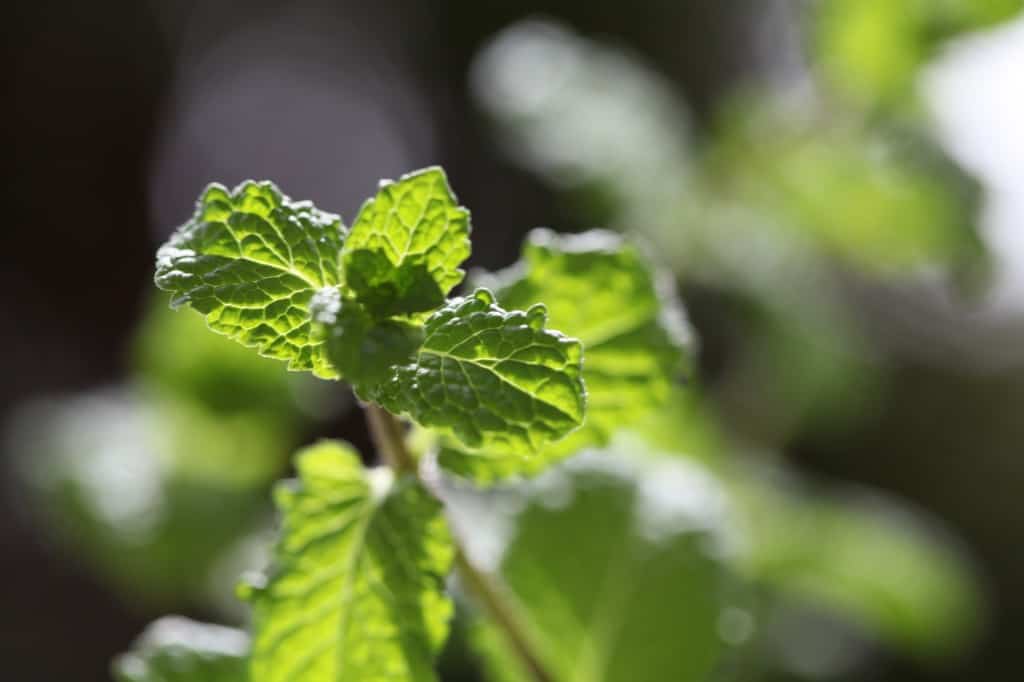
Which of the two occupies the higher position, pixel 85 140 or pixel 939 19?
pixel 85 140

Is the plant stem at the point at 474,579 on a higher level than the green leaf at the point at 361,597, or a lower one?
higher

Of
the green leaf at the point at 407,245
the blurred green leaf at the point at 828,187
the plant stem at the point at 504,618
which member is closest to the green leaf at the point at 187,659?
the plant stem at the point at 504,618

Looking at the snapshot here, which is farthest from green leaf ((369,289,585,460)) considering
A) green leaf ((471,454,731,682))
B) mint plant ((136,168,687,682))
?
green leaf ((471,454,731,682))

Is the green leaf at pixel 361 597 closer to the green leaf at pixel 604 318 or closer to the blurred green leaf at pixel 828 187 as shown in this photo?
the green leaf at pixel 604 318

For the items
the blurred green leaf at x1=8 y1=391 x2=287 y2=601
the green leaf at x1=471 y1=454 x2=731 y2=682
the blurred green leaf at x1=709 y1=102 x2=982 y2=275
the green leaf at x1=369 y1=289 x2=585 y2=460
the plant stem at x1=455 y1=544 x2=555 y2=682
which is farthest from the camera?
the blurred green leaf at x1=709 y1=102 x2=982 y2=275

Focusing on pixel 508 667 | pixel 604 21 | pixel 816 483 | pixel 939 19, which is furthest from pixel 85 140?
pixel 508 667

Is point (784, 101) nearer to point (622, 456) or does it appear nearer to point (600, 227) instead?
point (600, 227)

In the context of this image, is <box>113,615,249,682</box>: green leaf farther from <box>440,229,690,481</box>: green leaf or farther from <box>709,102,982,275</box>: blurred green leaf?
<box>709,102,982,275</box>: blurred green leaf
